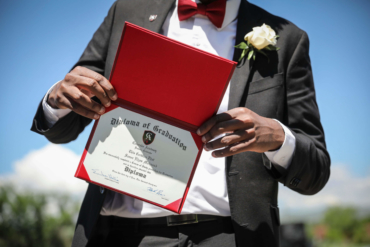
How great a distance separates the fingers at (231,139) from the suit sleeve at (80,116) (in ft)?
2.49

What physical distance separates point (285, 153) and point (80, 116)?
41.4 inches

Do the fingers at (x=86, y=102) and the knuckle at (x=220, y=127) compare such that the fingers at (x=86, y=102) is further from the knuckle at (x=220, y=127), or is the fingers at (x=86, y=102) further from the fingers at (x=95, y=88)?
the knuckle at (x=220, y=127)

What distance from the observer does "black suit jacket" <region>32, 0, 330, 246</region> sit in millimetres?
1242

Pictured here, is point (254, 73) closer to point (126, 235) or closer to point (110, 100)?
point (110, 100)

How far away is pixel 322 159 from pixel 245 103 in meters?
0.45

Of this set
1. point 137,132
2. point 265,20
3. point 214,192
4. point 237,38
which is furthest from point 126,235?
point 265,20

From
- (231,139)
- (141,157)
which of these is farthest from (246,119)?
(141,157)

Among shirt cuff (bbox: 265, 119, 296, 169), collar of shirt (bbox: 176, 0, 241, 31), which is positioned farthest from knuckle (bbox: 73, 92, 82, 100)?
collar of shirt (bbox: 176, 0, 241, 31)

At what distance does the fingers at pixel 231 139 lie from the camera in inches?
41.1

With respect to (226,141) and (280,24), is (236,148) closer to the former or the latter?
(226,141)

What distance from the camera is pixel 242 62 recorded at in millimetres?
1440

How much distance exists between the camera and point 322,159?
1.34m

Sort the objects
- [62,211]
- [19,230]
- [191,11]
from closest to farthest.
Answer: [191,11], [19,230], [62,211]

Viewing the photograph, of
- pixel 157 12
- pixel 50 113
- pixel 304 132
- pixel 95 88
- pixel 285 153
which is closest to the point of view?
pixel 95 88
